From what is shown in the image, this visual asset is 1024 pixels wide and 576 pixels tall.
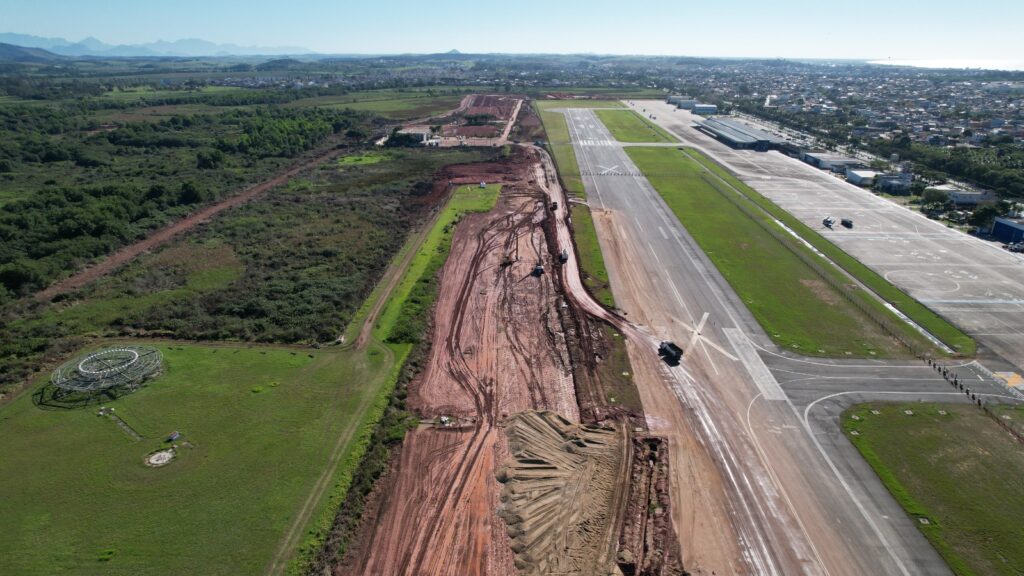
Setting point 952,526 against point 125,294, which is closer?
point 952,526

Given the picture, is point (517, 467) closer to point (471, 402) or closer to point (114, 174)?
point (471, 402)

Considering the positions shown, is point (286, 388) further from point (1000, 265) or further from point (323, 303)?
point (1000, 265)

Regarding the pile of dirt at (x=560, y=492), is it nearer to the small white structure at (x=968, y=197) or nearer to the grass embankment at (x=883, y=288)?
the grass embankment at (x=883, y=288)

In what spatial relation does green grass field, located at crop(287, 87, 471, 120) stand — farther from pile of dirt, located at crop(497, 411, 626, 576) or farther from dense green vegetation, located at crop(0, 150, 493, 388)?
pile of dirt, located at crop(497, 411, 626, 576)

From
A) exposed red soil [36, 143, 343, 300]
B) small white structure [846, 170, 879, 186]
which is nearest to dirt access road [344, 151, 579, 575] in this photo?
exposed red soil [36, 143, 343, 300]

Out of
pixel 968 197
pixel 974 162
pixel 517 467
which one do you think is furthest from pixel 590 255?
pixel 974 162

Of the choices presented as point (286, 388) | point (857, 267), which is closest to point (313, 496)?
point (286, 388)
